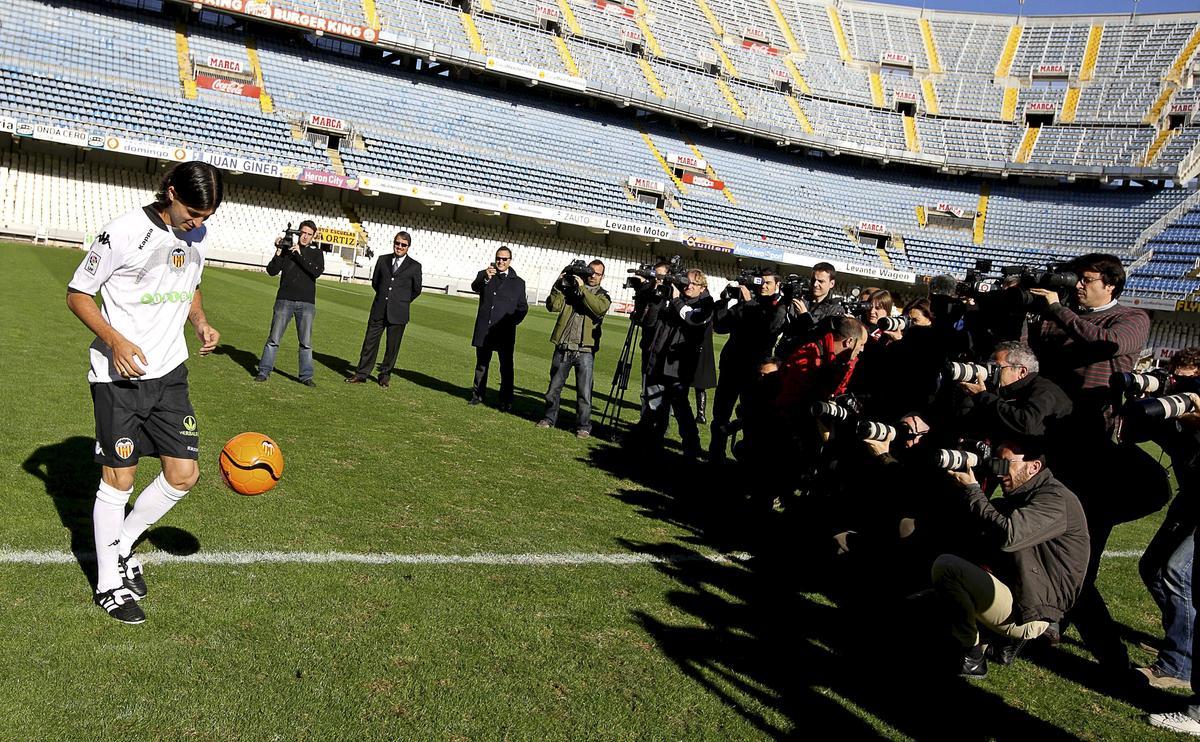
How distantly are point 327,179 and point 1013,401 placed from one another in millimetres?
30529

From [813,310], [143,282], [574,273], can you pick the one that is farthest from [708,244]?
[143,282]

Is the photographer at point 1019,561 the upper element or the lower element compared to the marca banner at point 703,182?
lower

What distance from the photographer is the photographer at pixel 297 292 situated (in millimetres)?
10938

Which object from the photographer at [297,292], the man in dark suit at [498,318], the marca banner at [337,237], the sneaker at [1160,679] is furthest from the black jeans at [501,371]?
the marca banner at [337,237]

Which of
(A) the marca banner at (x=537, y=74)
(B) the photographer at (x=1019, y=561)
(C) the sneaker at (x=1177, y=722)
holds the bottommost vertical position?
(C) the sneaker at (x=1177, y=722)

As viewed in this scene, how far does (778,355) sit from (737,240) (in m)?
32.5

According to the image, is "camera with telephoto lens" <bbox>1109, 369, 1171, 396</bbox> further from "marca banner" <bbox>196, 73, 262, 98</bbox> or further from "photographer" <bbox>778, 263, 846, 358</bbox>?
"marca banner" <bbox>196, 73, 262, 98</bbox>

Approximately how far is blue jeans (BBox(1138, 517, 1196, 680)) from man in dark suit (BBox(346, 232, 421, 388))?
28.7 ft

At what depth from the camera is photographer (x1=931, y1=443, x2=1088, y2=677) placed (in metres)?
4.69

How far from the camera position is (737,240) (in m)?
39.8

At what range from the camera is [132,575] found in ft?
14.8

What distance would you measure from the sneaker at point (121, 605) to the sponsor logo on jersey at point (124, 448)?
627 millimetres

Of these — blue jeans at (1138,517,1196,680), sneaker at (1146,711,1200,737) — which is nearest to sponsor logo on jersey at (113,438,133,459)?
sneaker at (1146,711,1200,737)

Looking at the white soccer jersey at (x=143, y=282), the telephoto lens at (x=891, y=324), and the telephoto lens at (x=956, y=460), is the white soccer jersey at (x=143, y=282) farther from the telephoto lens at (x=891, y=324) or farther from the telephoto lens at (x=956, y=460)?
the telephoto lens at (x=891, y=324)
